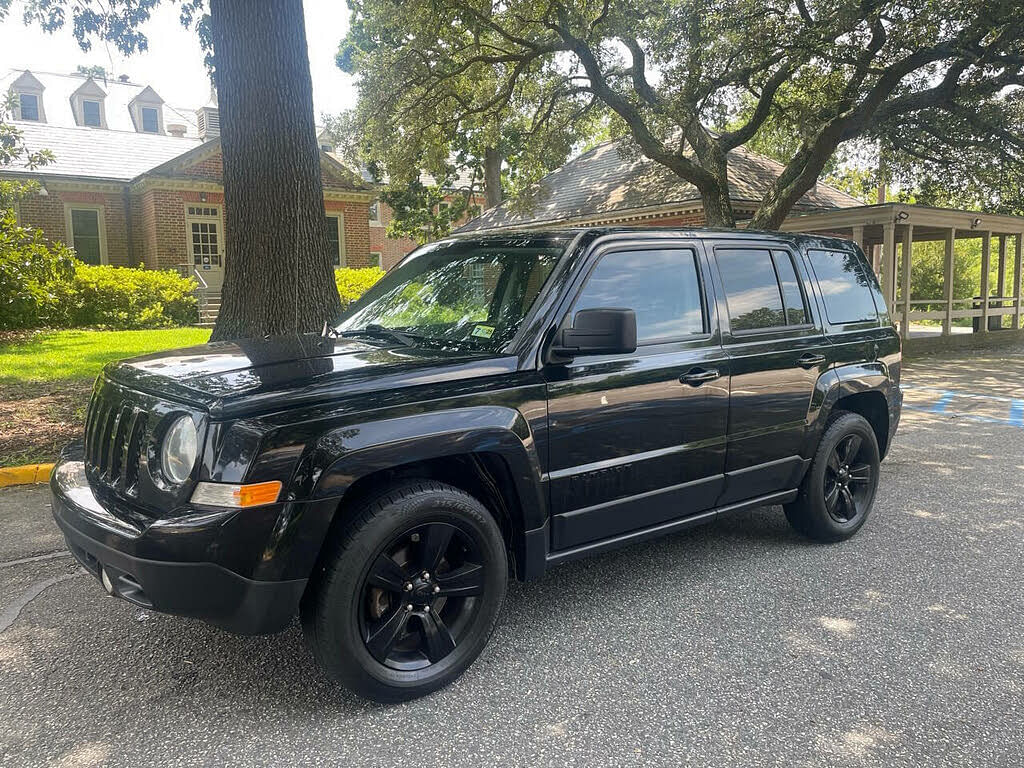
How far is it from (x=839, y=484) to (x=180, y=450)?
385 centimetres

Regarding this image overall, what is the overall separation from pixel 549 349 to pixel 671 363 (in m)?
0.75

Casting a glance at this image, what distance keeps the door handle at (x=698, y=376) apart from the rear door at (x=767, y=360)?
0.16 m

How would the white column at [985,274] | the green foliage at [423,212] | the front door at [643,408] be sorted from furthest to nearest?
the green foliage at [423,212] < the white column at [985,274] < the front door at [643,408]

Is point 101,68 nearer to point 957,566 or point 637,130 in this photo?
point 637,130

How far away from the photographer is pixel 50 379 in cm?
1020

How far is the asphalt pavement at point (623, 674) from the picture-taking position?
273 cm

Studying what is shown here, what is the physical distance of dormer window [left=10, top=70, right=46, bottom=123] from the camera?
33.6 metres

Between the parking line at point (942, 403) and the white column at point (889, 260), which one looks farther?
the white column at point (889, 260)

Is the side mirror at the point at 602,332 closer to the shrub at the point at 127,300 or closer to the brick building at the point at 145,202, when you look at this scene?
the shrub at the point at 127,300

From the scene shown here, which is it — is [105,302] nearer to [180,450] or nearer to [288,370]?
[288,370]

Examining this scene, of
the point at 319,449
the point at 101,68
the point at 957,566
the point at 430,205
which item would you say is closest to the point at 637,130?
the point at 101,68

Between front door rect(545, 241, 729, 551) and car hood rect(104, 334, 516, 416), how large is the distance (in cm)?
44

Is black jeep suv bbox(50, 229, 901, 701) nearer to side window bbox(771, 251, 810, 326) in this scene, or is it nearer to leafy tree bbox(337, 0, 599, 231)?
side window bbox(771, 251, 810, 326)

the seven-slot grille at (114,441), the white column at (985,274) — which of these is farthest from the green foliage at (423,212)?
the seven-slot grille at (114,441)
